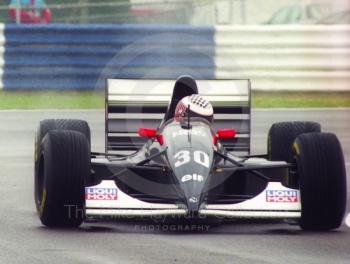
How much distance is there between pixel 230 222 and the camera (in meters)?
10.0

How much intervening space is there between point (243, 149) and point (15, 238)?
3.22 m

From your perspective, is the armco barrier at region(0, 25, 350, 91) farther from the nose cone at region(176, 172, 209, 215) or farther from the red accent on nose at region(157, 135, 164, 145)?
the nose cone at region(176, 172, 209, 215)

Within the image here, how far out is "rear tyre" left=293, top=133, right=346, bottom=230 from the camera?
30.8 ft

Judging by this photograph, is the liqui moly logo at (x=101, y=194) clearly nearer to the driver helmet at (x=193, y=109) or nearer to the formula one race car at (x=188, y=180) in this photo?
the formula one race car at (x=188, y=180)

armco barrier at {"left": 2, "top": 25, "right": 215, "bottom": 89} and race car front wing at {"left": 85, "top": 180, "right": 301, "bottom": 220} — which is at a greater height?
race car front wing at {"left": 85, "top": 180, "right": 301, "bottom": 220}

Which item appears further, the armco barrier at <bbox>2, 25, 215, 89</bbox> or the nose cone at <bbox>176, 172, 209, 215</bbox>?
the armco barrier at <bbox>2, 25, 215, 89</bbox>

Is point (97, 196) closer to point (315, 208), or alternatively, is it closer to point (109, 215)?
point (109, 215)

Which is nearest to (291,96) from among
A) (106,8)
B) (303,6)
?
(303,6)

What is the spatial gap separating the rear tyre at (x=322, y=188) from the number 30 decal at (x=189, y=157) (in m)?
0.63

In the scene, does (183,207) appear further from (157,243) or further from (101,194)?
(101,194)

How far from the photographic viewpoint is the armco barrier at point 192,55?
21.5 meters

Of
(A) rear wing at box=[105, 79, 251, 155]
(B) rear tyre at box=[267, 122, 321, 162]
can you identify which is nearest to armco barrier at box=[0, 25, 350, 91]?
(A) rear wing at box=[105, 79, 251, 155]

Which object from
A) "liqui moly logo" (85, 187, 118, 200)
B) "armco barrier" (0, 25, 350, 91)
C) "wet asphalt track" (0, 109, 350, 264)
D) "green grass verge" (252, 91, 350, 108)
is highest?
"liqui moly logo" (85, 187, 118, 200)

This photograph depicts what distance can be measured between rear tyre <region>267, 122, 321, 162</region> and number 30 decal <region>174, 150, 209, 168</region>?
1.88 meters
